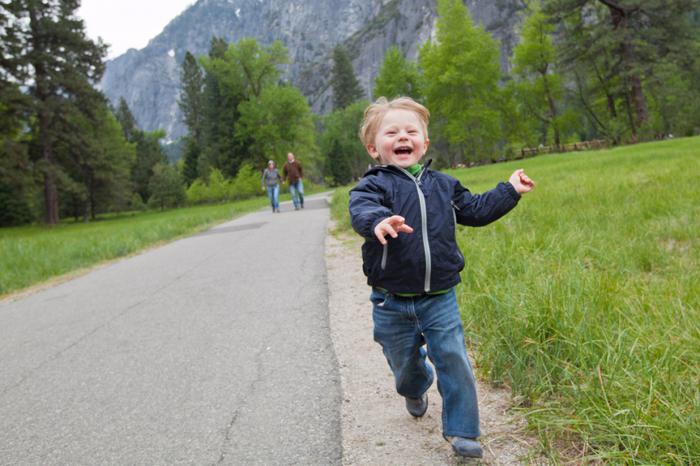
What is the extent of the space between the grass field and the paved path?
100 cm

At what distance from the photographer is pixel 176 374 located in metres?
3.52

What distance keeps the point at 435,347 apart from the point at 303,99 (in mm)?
51437

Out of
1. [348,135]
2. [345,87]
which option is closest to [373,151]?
[348,135]

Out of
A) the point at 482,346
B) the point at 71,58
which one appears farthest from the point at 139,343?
the point at 71,58

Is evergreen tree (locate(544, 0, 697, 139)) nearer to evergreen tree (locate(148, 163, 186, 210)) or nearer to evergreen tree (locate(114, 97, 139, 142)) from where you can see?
evergreen tree (locate(148, 163, 186, 210))

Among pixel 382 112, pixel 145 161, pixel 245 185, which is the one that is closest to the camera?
Result: pixel 382 112

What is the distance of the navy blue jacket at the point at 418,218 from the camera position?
2.21m

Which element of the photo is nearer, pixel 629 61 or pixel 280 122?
pixel 629 61

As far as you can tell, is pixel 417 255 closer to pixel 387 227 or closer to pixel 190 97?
pixel 387 227

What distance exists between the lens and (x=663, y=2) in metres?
30.0

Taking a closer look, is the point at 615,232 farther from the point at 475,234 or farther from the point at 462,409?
the point at 462,409

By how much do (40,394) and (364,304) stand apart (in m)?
2.64

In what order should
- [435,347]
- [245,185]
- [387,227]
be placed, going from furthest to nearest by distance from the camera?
[245,185] → [435,347] → [387,227]

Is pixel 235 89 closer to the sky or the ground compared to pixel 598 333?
closer to the sky
